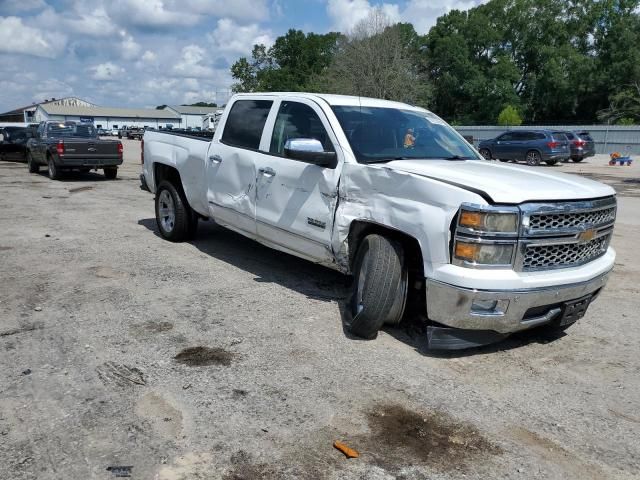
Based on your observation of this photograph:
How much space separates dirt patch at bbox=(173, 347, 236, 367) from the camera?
4.02 meters

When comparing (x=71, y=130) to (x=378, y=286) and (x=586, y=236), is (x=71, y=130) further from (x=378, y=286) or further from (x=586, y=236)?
(x=586, y=236)

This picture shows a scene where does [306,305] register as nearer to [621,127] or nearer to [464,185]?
[464,185]

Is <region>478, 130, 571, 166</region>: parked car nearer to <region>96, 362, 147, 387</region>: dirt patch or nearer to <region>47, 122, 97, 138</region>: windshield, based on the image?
<region>47, 122, 97, 138</region>: windshield

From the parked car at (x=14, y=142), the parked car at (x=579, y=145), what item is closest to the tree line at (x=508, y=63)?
the parked car at (x=579, y=145)

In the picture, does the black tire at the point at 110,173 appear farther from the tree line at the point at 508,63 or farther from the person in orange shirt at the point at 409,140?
the tree line at the point at 508,63

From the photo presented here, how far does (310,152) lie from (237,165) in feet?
4.76

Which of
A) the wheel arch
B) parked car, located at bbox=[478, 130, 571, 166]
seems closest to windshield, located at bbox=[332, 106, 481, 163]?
the wheel arch

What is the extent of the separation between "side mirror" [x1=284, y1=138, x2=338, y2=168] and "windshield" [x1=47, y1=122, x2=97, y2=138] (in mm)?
13816

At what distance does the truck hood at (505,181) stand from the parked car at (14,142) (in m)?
21.2

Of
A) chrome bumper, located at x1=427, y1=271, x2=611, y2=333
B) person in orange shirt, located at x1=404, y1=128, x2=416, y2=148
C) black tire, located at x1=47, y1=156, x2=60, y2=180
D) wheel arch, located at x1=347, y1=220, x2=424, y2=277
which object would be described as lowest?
black tire, located at x1=47, y1=156, x2=60, y2=180

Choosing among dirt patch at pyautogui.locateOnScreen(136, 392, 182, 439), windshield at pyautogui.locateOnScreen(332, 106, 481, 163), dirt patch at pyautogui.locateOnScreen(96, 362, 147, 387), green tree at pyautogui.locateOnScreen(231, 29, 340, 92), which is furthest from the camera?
green tree at pyautogui.locateOnScreen(231, 29, 340, 92)

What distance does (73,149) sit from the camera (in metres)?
15.2

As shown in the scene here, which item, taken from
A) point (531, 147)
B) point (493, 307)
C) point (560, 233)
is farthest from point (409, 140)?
point (531, 147)

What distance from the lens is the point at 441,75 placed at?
76250mm
